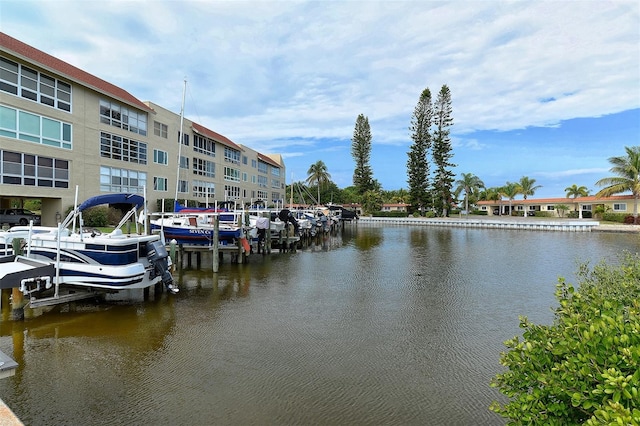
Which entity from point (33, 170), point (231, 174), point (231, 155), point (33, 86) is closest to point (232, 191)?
point (231, 174)

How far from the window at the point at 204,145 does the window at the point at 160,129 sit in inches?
173

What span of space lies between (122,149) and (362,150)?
166 feet

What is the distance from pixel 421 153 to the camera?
66375 millimetres

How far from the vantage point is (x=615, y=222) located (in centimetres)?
4922

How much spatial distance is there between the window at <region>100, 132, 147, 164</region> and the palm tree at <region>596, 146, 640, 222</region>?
55.3m

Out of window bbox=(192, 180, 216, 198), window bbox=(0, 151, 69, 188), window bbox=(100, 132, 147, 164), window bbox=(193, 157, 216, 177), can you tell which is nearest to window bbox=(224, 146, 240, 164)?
window bbox=(193, 157, 216, 177)

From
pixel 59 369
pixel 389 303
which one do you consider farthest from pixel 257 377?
pixel 389 303

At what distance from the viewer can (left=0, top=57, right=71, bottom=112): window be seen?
66.0 feet

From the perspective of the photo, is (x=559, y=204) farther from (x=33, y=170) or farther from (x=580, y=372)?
(x=580, y=372)

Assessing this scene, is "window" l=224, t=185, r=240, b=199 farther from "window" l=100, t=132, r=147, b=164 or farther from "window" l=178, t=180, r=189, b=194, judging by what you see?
"window" l=100, t=132, r=147, b=164

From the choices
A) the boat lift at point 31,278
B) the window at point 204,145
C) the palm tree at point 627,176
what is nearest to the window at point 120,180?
the window at point 204,145

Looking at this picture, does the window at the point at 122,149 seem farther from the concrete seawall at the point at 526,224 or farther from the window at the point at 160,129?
the concrete seawall at the point at 526,224

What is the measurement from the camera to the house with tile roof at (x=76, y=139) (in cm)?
2062

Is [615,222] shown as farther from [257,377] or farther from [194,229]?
[257,377]
